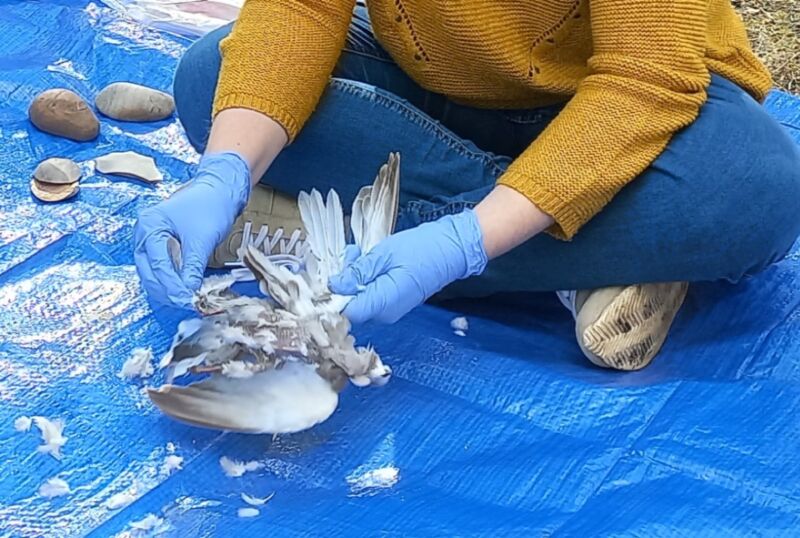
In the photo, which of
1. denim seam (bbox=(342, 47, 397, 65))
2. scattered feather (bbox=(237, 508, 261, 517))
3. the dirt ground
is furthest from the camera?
the dirt ground

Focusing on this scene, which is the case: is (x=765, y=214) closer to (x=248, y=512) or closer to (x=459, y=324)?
(x=459, y=324)

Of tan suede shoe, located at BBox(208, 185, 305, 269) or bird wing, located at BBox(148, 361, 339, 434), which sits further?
tan suede shoe, located at BBox(208, 185, 305, 269)

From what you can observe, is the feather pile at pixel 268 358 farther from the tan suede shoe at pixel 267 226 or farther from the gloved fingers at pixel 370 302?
the tan suede shoe at pixel 267 226

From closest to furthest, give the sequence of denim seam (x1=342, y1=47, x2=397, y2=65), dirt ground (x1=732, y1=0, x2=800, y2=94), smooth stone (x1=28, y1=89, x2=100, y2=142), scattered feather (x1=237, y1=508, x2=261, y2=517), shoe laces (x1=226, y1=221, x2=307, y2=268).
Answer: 1. scattered feather (x1=237, y1=508, x2=261, y2=517)
2. shoe laces (x1=226, y1=221, x2=307, y2=268)
3. denim seam (x1=342, y1=47, x2=397, y2=65)
4. smooth stone (x1=28, y1=89, x2=100, y2=142)
5. dirt ground (x1=732, y1=0, x2=800, y2=94)

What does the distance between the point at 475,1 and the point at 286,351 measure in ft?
1.11

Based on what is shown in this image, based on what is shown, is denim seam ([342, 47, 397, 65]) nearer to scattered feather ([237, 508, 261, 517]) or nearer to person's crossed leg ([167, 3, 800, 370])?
person's crossed leg ([167, 3, 800, 370])

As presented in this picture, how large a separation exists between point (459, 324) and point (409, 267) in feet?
0.62

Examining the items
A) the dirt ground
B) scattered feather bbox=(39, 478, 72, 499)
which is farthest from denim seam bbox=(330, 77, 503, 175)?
the dirt ground

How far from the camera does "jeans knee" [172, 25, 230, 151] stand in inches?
43.6

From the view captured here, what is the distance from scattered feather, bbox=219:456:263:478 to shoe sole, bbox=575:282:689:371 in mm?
304

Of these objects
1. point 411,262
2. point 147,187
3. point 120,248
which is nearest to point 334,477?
point 411,262

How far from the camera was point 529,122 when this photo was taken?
1089 mm

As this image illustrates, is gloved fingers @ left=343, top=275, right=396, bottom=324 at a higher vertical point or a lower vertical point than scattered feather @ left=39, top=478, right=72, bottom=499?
higher

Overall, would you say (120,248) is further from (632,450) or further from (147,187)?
(632,450)
